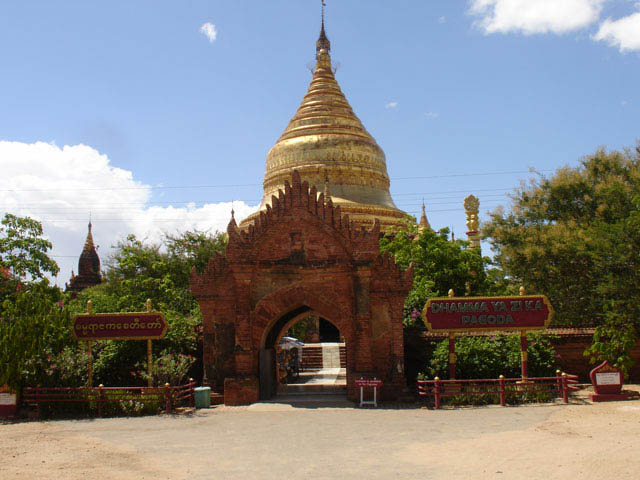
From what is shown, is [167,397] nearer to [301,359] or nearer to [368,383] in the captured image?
[368,383]

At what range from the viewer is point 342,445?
40.3 ft

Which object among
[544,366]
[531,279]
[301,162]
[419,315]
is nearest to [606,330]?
[544,366]

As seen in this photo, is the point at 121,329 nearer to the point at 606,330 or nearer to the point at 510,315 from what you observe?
the point at 510,315

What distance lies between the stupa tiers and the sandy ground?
4419cm

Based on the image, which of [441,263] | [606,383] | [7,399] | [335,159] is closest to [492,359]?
[606,383]

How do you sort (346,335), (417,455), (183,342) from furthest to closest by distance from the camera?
(183,342) → (346,335) → (417,455)

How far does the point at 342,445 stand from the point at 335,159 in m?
27.9

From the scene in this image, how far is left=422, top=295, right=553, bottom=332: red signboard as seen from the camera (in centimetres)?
1866

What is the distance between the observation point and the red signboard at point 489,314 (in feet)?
61.2

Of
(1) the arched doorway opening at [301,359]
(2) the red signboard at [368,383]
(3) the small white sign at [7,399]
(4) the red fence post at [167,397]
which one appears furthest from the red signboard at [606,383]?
(3) the small white sign at [7,399]

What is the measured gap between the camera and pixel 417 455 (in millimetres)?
11227

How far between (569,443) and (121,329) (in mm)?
13134

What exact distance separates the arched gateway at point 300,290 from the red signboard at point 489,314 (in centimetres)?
122

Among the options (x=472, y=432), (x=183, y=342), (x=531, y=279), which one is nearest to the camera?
(x=472, y=432)
